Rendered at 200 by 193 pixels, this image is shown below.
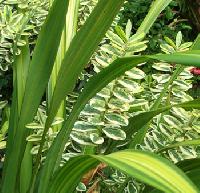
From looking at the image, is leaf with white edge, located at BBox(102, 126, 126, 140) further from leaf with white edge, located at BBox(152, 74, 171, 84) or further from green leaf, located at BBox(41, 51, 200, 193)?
leaf with white edge, located at BBox(152, 74, 171, 84)

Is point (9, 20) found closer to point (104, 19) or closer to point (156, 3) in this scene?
point (156, 3)

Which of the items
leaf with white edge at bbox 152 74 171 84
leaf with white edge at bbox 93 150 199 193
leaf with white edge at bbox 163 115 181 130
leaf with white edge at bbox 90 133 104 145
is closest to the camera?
leaf with white edge at bbox 93 150 199 193

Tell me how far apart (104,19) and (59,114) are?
55cm

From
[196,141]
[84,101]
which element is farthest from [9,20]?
[196,141]

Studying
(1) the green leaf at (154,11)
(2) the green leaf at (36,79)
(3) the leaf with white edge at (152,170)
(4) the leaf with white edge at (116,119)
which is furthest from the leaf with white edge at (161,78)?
(3) the leaf with white edge at (152,170)

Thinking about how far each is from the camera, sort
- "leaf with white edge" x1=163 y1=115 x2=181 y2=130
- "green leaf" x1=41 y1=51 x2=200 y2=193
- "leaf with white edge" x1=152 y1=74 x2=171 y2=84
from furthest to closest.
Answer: "leaf with white edge" x1=152 y1=74 x2=171 y2=84 < "leaf with white edge" x1=163 y1=115 x2=181 y2=130 < "green leaf" x1=41 y1=51 x2=200 y2=193

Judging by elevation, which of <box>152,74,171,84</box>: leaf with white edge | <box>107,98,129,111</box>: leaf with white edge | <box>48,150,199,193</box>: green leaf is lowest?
<box>107,98,129,111</box>: leaf with white edge

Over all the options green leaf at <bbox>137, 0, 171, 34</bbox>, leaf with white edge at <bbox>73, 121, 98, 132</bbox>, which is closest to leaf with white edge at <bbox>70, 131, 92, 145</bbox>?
leaf with white edge at <bbox>73, 121, 98, 132</bbox>

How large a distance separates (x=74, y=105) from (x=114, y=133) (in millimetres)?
169

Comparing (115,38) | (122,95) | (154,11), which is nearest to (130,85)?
(122,95)

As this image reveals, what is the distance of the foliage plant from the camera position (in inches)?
36.7

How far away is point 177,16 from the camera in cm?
369

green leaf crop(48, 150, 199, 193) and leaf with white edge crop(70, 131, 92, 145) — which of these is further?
leaf with white edge crop(70, 131, 92, 145)

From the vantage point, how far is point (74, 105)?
1.20 m
